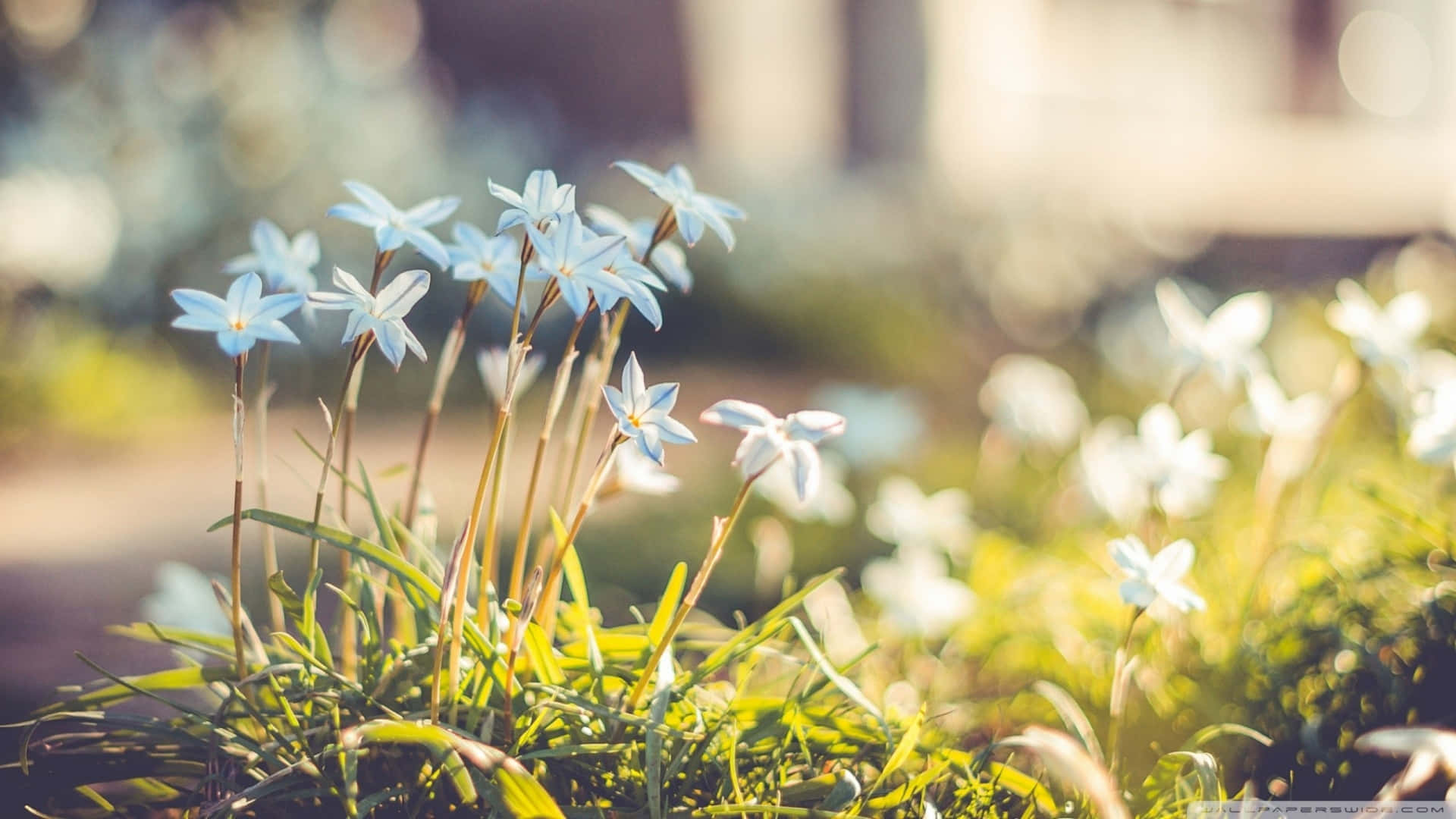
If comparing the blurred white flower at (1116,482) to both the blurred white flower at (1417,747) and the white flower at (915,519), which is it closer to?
the white flower at (915,519)

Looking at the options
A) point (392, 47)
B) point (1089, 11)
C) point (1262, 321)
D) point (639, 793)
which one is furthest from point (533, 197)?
point (1089, 11)

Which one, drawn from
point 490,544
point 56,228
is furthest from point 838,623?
point 56,228

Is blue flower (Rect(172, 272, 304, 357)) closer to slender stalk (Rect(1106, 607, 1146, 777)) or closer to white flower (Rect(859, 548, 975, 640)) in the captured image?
slender stalk (Rect(1106, 607, 1146, 777))

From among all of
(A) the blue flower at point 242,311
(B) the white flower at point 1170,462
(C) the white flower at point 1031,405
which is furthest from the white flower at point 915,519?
(A) the blue flower at point 242,311

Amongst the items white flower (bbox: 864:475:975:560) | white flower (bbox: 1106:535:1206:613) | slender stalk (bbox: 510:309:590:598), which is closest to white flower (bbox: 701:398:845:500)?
slender stalk (bbox: 510:309:590:598)

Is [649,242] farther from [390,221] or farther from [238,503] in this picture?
[238,503]

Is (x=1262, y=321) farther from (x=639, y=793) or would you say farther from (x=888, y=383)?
(x=888, y=383)
